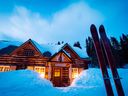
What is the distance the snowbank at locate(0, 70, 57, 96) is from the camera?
37.0 ft

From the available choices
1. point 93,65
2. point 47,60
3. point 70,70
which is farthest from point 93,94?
point 93,65

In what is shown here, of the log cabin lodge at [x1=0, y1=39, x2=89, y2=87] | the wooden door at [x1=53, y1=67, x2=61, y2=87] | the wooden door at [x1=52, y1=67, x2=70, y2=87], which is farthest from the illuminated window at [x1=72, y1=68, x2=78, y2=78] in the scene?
the wooden door at [x1=53, y1=67, x2=61, y2=87]

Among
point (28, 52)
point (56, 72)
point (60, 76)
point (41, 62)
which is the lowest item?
point (60, 76)

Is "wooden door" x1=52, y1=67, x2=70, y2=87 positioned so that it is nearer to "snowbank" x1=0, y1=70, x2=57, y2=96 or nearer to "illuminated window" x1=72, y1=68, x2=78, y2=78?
"illuminated window" x1=72, y1=68, x2=78, y2=78

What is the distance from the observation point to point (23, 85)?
42.5 feet

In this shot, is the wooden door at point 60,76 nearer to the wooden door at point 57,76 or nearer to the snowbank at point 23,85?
the wooden door at point 57,76

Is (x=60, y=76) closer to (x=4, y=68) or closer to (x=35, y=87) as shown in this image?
(x=4, y=68)

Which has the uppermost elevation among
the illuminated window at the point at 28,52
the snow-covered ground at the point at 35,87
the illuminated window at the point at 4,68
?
the illuminated window at the point at 28,52

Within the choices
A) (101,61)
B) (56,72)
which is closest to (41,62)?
(56,72)

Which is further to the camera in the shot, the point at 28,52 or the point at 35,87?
the point at 28,52

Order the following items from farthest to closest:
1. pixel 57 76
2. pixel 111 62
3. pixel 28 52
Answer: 1. pixel 28 52
2. pixel 57 76
3. pixel 111 62

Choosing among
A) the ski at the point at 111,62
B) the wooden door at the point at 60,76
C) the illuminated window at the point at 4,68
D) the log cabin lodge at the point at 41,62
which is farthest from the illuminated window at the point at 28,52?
the ski at the point at 111,62

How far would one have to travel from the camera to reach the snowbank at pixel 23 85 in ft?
37.0

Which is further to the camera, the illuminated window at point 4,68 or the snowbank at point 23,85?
the illuminated window at point 4,68
